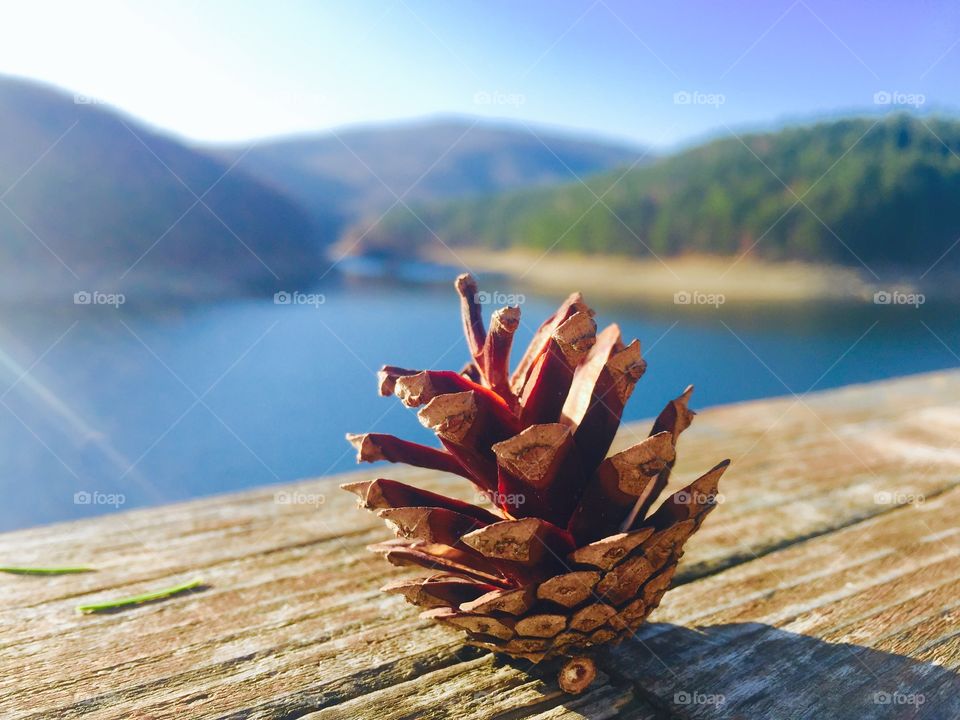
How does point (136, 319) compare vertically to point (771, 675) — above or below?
above

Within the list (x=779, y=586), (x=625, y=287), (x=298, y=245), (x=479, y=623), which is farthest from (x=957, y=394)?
(x=625, y=287)

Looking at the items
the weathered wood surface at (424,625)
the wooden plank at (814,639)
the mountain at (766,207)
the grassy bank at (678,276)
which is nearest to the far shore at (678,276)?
the grassy bank at (678,276)

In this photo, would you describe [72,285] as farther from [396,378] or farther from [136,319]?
[396,378]

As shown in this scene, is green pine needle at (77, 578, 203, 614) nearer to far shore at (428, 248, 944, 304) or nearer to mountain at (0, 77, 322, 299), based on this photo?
mountain at (0, 77, 322, 299)

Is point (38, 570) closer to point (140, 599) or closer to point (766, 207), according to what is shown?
point (140, 599)

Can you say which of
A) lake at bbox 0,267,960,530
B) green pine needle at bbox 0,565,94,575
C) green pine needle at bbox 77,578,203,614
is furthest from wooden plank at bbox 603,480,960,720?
lake at bbox 0,267,960,530

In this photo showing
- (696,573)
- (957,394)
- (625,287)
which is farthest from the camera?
(625,287)
